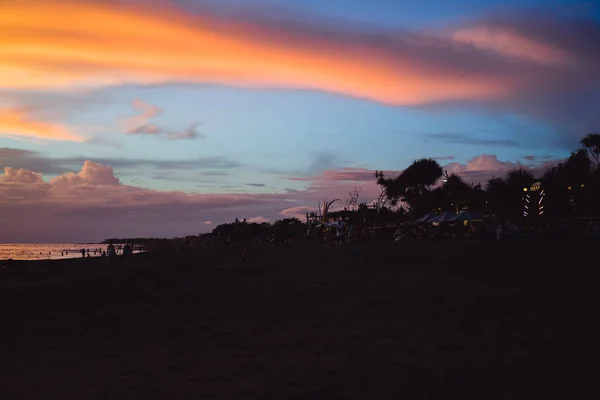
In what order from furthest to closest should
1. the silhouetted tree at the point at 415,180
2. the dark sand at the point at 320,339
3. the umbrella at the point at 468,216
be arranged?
1. the silhouetted tree at the point at 415,180
2. the umbrella at the point at 468,216
3. the dark sand at the point at 320,339

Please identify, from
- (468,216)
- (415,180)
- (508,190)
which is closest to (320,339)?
(468,216)

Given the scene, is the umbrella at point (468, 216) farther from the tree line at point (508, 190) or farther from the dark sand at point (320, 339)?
the dark sand at point (320, 339)

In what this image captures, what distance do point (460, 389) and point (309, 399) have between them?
1.61m

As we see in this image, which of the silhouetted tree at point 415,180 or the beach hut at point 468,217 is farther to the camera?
the silhouetted tree at point 415,180

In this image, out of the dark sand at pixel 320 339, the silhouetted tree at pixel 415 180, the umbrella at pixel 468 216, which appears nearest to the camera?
the dark sand at pixel 320 339

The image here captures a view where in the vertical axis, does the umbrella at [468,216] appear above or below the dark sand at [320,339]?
above

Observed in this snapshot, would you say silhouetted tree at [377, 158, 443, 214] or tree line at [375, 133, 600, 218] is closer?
tree line at [375, 133, 600, 218]

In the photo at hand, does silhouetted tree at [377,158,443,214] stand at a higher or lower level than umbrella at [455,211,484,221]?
higher

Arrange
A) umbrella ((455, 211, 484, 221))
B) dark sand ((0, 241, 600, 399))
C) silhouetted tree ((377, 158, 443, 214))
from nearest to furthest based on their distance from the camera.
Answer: dark sand ((0, 241, 600, 399)) → umbrella ((455, 211, 484, 221)) → silhouetted tree ((377, 158, 443, 214))

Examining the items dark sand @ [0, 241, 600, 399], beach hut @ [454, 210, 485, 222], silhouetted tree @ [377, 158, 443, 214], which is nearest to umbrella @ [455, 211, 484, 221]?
beach hut @ [454, 210, 485, 222]

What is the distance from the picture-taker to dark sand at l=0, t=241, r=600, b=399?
18.6 feet

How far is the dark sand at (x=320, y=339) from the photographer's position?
5660 mm

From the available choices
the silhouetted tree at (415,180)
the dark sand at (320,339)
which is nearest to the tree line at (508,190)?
the silhouetted tree at (415,180)

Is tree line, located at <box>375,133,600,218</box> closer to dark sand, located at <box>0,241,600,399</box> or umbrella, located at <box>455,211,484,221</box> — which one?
umbrella, located at <box>455,211,484,221</box>
